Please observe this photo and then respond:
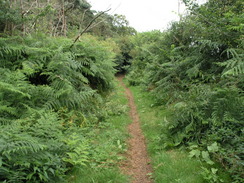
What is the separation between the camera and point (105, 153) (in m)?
4.32

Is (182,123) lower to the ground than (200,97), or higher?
lower

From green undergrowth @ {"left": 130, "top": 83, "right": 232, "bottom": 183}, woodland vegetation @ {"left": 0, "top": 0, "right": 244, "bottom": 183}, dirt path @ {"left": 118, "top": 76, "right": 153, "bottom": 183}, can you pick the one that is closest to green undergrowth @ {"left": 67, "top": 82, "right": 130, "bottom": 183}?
woodland vegetation @ {"left": 0, "top": 0, "right": 244, "bottom": 183}

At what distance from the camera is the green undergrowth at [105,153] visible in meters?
3.37

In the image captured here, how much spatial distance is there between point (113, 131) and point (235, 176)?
3.58 m

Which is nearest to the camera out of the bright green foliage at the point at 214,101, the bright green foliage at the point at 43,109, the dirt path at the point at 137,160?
the bright green foliage at the point at 43,109

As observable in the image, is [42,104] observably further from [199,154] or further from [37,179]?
[199,154]

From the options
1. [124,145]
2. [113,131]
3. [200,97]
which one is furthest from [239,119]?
[113,131]

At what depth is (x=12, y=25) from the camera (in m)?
6.35

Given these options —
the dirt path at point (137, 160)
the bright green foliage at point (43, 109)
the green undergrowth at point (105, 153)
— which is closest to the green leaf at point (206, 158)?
the dirt path at point (137, 160)

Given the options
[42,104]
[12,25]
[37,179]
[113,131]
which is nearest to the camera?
[37,179]

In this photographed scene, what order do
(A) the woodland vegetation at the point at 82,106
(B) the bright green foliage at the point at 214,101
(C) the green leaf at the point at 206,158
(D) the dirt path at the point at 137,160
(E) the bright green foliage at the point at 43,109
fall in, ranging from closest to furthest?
1. (E) the bright green foliage at the point at 43,109
2. (A) the woodland vegetation at the point at 82,106
3. (C) the green leaf at the point at 206,158
4. (B) the bright green foliage at the point at 214,101
5. (D) the dirt path at the point at 137,160

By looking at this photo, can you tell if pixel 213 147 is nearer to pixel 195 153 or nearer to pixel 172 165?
pixel 195 153

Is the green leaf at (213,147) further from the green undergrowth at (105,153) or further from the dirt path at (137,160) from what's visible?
the green undergrowth at (105,153)

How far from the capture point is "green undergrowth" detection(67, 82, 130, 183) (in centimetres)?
337
